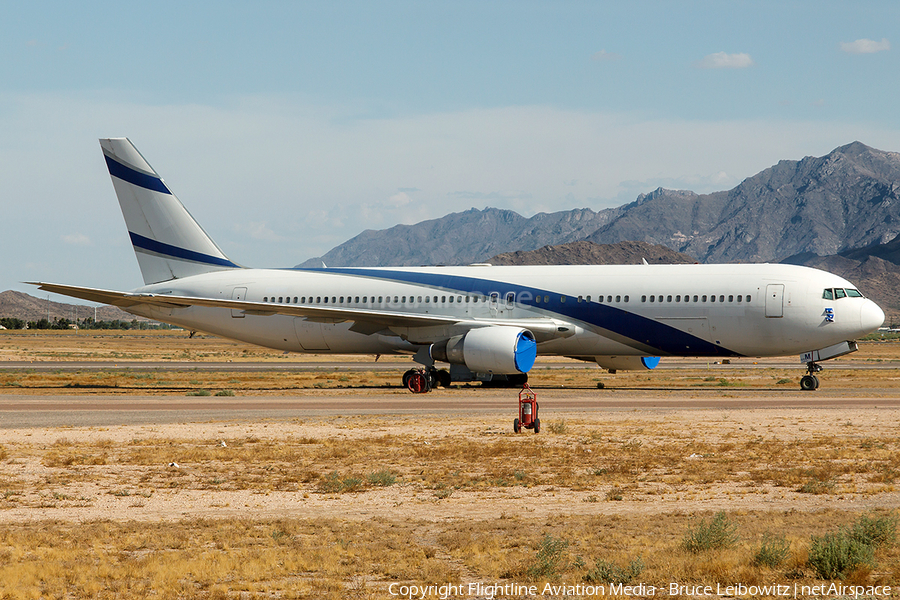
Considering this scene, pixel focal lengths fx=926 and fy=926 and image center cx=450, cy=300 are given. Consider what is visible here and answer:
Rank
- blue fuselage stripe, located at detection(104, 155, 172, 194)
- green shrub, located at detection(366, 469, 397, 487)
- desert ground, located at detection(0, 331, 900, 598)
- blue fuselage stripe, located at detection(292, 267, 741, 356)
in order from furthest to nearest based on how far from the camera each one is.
A: blue fuselage stripe, located at detection(104, 155, 172, 194) → blue fuselage stripe, located at detection(292, 267, 741, 356) → green shrub, located at detection(366, 469, 397, 487) → desert ground, located at detection(0, 331, 900, 598)

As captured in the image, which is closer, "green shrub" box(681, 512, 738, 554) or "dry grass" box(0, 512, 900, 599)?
"dry grass" box(0, 512, 900, 599)

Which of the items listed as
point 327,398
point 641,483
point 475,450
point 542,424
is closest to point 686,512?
point 641,483

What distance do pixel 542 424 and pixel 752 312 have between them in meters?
13.4

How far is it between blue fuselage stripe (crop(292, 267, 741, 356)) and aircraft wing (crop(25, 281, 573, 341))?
2.54ft

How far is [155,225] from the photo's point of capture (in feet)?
136

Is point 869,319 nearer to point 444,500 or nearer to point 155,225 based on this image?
point 444,500

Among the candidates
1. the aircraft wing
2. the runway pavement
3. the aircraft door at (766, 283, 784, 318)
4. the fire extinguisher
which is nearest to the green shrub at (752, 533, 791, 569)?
the fire extinguisher

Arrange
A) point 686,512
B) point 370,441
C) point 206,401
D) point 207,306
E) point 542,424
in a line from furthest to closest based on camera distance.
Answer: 1. point 207,306
2. point 206,401
3. point 542,424
4. point 370,441
5. point 686,512

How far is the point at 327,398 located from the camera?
33188 mm

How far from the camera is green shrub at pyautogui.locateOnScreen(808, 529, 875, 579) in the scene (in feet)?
30.8

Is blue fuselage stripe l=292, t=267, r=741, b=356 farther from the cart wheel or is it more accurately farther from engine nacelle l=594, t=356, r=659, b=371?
the cart wheel

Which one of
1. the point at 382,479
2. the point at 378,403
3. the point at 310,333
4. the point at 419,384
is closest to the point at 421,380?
the point at 419,384

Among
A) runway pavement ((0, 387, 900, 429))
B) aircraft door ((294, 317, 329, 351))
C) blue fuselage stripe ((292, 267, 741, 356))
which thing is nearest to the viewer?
runway pavement ((0, 387, 900, 429))

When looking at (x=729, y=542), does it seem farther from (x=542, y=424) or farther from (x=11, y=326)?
(x=11, y=326)
